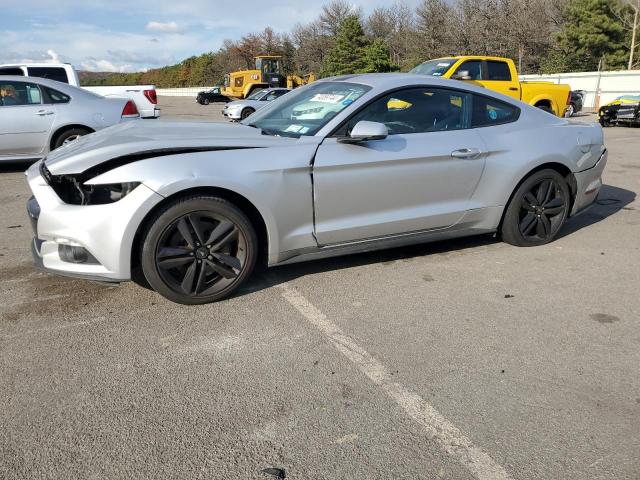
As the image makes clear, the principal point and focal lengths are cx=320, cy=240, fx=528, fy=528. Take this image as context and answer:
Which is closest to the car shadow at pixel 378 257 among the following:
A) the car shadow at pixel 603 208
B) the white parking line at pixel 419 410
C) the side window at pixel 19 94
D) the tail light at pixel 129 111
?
the car shadow at pixel 603 208

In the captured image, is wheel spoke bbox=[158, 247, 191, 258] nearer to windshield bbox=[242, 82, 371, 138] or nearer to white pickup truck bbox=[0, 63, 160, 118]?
windshield bbox=[242, 82, 371, 138]

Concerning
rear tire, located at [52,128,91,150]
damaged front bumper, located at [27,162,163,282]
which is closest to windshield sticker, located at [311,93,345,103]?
damaged front bumper, located at [27,162,163,282]

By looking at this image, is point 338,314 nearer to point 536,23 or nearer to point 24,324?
point 24,324

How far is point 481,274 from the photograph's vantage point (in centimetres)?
412

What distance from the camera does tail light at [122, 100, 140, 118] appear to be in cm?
855

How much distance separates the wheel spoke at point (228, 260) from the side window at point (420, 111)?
1.22 m

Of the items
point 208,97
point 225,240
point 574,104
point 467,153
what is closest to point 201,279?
point 225,240

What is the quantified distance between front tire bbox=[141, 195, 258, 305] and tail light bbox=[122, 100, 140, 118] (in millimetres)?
5996

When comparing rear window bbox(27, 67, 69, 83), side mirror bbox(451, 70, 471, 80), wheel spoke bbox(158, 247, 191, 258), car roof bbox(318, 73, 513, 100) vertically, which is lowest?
wheel spoke bbox(158, 247, 191, 258)

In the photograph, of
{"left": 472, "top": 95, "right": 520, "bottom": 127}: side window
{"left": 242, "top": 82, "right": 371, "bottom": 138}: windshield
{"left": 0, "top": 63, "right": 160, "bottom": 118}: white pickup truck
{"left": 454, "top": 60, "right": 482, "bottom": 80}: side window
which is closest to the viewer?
{"left": 242, "top": 82, "right": 371, "bottom": 138}: windshield

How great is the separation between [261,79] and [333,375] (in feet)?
114

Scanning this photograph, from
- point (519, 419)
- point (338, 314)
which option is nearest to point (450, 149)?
point (338, 314)

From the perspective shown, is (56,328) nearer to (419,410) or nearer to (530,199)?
(419,410)

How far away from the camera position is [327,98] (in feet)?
13.5
